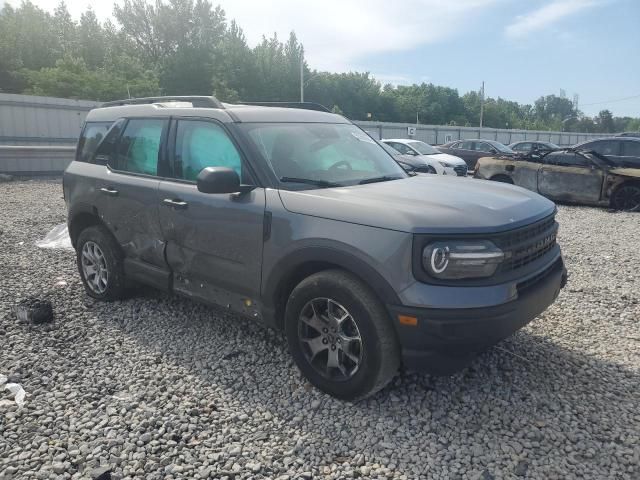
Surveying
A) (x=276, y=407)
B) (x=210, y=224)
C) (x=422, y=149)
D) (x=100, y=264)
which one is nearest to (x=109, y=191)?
(x=100, y=264)

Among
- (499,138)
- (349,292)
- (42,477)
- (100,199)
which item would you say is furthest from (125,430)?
(499,138)

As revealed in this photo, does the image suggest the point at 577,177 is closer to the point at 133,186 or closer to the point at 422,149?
the point at 422,149

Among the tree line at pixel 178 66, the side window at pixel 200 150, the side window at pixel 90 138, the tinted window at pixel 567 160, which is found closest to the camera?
the side window at pixel 200 150

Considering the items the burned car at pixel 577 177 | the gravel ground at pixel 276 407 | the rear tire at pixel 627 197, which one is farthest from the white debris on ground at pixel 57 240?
the rear tire at pixel 627 197

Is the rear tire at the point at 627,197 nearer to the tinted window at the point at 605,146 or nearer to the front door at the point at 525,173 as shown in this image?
the front door at the point at 525,173

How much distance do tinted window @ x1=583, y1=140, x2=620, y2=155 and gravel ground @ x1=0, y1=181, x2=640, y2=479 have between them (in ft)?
33.4

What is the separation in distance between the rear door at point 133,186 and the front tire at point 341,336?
5.05 feet

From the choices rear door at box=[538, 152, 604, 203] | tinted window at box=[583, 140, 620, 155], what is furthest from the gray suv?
Answer: tinted window at box=[583, 140, 620, 155]

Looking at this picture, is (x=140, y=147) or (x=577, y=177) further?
(x=577, y=177)

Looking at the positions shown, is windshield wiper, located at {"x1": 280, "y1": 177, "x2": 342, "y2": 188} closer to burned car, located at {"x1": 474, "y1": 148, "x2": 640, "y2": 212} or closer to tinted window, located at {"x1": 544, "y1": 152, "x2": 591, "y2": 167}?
burned car, located at {"x1": 474, "y1": 148, "x2": 640, "y2": 212}

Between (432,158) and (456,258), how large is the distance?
13.1 meters

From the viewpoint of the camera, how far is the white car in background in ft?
48.2

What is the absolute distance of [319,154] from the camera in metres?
3.75

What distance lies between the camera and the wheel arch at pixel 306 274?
2803 mm
